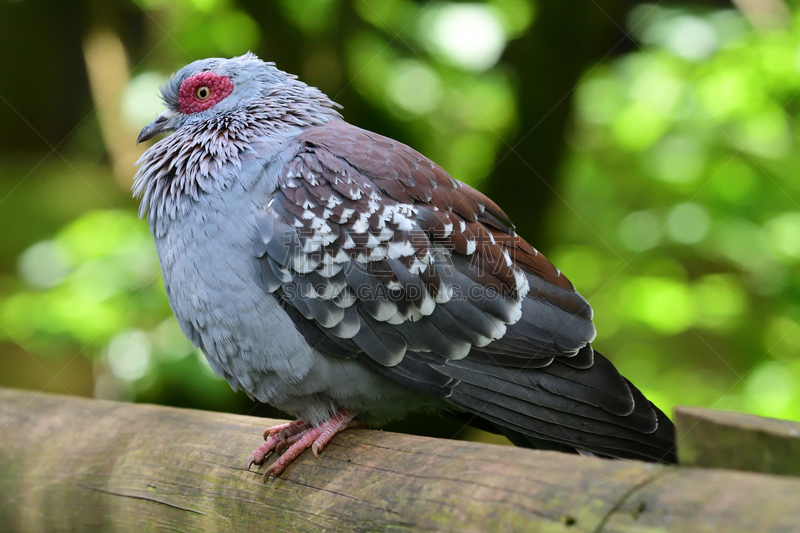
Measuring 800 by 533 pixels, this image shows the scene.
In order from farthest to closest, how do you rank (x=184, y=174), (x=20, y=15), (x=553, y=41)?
(x=20, y=15) → (x=553, y=41) → (x=184, y=174)

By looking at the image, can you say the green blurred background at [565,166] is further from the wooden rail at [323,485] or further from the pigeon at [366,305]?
the pigeon at [366,305]

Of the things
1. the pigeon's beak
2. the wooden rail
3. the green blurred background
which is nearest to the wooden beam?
the wooden rail

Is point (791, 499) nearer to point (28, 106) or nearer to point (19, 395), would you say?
point (19, 395)

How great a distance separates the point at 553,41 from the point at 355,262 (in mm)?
3378

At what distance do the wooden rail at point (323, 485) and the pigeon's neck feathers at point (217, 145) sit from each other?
966 millimetres

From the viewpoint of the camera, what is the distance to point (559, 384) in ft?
8.05

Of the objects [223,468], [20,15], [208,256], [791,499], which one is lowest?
[20,15]

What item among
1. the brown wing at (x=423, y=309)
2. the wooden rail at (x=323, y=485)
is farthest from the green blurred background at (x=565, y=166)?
the brown wing at (x=423, y=309)

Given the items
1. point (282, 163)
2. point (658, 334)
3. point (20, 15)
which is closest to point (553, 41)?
point (658, 334)

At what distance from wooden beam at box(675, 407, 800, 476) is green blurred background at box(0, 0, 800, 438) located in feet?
11.6

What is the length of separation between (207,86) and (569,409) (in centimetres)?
212

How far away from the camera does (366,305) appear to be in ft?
7.95

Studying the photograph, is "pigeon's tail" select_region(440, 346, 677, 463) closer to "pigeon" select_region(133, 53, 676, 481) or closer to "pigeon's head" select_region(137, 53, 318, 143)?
"pigeon" select_region(133, 53, 676, 481)

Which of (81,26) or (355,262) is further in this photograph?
(81,26)
